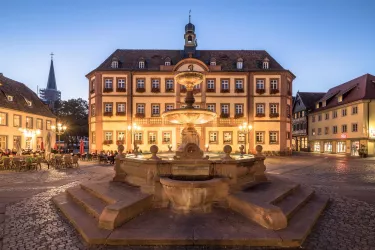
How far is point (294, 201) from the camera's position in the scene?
697cm

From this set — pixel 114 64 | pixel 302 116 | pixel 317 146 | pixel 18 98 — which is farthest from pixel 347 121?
pixel 18 98

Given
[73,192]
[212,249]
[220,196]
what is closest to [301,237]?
[212,249]

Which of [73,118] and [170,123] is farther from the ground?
[73,118]

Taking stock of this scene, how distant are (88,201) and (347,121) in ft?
120

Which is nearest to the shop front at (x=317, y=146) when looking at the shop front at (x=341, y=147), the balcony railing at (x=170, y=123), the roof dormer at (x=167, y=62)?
the shop front at (x=341, y=147)

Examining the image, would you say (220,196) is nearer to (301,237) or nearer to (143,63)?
(301,237)

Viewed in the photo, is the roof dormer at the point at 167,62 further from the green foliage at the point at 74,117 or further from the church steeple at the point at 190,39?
the green foliage at the point at 74,117

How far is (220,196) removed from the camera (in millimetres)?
6699

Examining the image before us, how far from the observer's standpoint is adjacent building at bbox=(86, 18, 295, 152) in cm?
2906

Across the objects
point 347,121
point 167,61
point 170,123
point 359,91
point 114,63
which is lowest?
point 170,123

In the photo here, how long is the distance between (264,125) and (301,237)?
85.9 ft

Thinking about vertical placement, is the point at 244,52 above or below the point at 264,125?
above

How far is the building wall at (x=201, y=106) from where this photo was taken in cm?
2906

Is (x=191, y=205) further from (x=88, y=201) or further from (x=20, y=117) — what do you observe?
(x=20, y=117)
